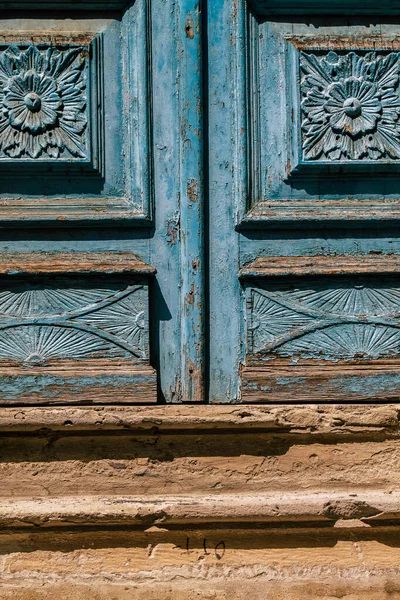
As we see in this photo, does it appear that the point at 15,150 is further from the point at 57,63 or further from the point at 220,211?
the point at 220,211

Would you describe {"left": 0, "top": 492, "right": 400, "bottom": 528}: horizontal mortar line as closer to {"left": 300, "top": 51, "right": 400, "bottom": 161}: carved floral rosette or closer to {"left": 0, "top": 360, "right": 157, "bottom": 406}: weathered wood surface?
{"left": 0, "top": 360, "right": 157, "bottom": 406}: weathered wood surface

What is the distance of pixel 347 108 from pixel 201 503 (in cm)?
118

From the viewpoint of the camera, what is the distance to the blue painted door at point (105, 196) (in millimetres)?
1675

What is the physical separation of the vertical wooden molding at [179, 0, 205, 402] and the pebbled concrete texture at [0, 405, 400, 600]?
0.44 feet

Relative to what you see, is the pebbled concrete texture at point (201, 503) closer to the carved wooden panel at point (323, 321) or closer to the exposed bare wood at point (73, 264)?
the carved wooden panel at point (323, 321)

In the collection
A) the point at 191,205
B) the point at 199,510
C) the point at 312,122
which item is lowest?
the point at 199,510

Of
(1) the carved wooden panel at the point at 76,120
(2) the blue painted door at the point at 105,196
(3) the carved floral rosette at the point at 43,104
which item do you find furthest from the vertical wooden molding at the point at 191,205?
(3) the carved floral rosette at the point at 43,104

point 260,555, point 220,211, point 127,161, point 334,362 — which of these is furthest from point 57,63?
point 260,555

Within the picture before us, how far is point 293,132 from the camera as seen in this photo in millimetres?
1726

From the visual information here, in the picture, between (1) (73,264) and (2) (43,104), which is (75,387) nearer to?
(1) (73,264)

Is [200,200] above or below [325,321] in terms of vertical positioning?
above

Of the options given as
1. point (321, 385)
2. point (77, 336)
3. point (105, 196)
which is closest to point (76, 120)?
point (105, 196)

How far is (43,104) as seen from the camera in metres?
1.69

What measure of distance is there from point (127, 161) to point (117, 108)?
156 millimetres
